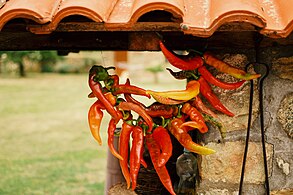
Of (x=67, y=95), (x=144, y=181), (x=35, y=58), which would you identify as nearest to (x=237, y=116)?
(x=144, y=181)

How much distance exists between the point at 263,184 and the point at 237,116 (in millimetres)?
288

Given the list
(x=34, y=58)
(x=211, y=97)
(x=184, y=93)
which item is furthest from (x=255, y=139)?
(x=34, y=58)

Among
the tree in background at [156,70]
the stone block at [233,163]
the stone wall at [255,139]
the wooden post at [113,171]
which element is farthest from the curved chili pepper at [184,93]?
the tree in background at [156,70]

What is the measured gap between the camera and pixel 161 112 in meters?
2.14

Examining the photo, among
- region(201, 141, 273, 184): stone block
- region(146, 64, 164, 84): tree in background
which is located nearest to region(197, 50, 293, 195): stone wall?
region(201, 141, 273, 184): stone block

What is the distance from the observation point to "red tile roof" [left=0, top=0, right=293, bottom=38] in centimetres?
167

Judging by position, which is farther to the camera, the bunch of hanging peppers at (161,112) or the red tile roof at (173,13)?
the bunch of hanging peppers at (161,112)

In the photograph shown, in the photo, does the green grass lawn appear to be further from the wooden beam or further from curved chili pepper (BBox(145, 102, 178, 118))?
curved chili pepper (BBox(145, 102, 178, 118))

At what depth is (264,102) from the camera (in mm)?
2141

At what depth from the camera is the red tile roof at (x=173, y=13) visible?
1670 millimetres

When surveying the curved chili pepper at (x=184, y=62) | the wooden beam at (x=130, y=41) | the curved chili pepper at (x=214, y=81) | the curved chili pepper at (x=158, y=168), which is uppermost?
the wooden beam at (x=130, y=41)

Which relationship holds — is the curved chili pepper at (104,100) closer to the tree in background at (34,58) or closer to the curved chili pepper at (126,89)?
the curved chili pepper at (126,89)

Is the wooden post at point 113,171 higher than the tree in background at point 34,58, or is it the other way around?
the tree in background at point 34,58

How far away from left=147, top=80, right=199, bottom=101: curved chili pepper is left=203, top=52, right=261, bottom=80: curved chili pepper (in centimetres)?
10
